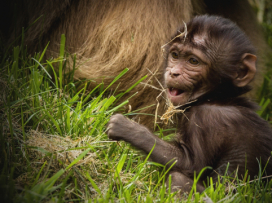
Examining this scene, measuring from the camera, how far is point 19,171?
2.29 m

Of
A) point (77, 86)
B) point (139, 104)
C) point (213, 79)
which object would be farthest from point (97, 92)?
point (213, 79)

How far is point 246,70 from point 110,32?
124cm

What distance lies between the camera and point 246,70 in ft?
9.62

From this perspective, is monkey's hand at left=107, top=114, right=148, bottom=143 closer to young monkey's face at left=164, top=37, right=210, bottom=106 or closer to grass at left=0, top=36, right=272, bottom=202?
grass at left=0, top=36, right=272, bottom=202

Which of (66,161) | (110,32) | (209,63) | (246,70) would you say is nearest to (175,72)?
(209,63)

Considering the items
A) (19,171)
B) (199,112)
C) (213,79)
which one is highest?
(213,79)

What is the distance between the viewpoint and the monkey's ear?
2.91 m

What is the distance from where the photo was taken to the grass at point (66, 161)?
217 centimetres

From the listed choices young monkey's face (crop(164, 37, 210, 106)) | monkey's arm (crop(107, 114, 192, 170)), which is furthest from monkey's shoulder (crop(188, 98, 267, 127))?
monkey's arm (crop(107, 114, 192, 170))

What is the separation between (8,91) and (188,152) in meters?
1.43

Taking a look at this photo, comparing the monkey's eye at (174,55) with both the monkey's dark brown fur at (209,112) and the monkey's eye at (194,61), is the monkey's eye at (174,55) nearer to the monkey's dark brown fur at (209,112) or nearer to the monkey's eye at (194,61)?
the monkey's dark brown fur at (209,112)

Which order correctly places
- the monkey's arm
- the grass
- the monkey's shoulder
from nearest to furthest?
the grass, the monkey's arm, the monkey's shoulder

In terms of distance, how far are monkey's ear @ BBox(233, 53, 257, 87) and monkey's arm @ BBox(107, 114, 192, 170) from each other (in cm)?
76

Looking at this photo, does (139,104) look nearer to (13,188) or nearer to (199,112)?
(199,112)
